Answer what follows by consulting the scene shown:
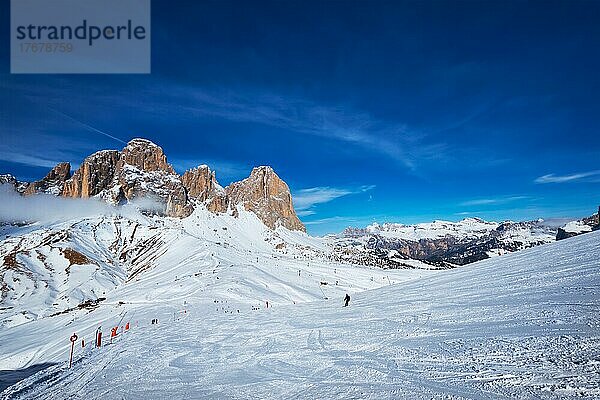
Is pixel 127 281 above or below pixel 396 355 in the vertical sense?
below

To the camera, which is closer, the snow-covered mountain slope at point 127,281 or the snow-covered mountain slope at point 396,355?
the snow-covered mountain slope at point 396,355

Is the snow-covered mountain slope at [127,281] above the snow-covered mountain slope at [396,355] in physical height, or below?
below

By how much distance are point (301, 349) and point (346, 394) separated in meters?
5.31

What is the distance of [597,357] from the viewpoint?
753 centimetres

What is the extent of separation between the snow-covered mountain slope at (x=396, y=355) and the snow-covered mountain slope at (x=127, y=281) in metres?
20.6

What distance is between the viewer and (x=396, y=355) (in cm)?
1080

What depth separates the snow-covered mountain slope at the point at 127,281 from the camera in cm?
4854

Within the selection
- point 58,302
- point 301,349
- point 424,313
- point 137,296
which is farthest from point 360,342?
point 58,302

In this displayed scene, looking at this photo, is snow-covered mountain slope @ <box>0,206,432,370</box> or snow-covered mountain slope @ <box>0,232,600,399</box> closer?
snow-covered mountain slope @ <box>0,232,600,399</box>

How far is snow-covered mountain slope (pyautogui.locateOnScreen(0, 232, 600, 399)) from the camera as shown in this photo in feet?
25.6

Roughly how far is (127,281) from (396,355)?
142370mm

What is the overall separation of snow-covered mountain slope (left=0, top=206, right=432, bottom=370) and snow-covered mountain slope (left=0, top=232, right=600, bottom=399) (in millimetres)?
20584

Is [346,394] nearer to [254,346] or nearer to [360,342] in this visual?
[360,342]

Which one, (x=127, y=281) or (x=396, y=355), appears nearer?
(x=396, y=355)
